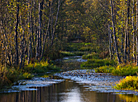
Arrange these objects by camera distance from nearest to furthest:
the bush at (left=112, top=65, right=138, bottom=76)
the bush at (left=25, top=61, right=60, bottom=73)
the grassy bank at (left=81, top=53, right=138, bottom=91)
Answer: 1. the grassy bank at (left=81, top=53, right=138, bottom=91)
2. the bush at (left=112, top=65, right=138, bottom=76)
3. the bush at (left=25, top=61, right=60, bottom=73)

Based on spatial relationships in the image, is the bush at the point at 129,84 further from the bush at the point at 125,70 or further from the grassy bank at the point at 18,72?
the bush at the point at 125,70

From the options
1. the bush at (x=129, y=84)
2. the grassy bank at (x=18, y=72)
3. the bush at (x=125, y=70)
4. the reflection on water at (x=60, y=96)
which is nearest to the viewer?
the reflection on water at (x=60, y=96)

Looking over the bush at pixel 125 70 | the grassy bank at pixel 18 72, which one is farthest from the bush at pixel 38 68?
the bush at pixel 125 70

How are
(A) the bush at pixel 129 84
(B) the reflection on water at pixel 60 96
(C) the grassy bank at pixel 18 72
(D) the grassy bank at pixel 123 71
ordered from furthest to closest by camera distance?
(C) the grassy bank at pixel 18 72, (D) the grassy bank at pixel 123 71, (A) the bush at pixel 129 84, (B) the reflection on water at pixel 60 96

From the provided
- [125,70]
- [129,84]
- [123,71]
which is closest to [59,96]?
[129,84]

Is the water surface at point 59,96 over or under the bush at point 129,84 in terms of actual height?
under

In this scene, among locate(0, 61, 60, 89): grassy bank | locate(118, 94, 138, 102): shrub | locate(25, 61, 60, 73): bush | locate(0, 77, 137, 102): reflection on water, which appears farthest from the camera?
locate(25, 61, 60, 73): bush

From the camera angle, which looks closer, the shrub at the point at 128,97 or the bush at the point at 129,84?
the shrub at the point at 128,97

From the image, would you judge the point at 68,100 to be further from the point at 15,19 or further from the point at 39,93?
the point at 15,19

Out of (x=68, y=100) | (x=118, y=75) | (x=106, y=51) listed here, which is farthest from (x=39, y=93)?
(x=106, y=51)

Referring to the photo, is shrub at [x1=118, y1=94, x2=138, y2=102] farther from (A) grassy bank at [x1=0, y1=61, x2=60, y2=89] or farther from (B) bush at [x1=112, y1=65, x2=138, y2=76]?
(B) bush at [x1=112, y1=65, x2=138, y2=76]

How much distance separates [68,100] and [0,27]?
11.6 m

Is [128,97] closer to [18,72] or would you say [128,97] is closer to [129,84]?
[129,84]

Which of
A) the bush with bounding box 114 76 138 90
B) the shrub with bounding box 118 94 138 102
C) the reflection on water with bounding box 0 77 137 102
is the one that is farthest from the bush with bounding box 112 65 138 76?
the shrub with bounding box 118 94 138 102
